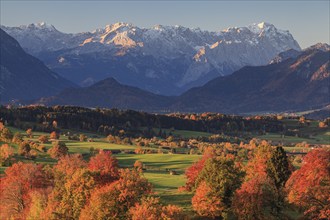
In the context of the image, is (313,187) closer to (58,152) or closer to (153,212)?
(153,212)

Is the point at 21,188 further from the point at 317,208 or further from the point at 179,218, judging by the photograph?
the point at 317,208

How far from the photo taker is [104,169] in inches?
4862

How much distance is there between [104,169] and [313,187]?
44681 mm

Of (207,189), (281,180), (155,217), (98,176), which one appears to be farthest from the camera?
(281,180)

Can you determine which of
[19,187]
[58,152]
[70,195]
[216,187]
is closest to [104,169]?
[70,195]

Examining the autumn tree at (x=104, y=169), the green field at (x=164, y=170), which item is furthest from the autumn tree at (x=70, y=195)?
the green field at (x=164, y=170)

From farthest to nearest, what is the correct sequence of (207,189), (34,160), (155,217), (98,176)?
(34,160)
(98,176)
(207,189)
(155,217)

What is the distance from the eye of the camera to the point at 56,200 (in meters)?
108

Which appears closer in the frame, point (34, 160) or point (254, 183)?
point (254, 183)

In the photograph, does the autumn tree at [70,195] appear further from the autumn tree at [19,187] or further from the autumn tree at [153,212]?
the autumn tree at [153,212]

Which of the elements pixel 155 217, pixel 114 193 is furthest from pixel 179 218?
pixel 114 193

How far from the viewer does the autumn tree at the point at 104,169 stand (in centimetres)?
11300

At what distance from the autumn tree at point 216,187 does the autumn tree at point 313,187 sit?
10.9 meters

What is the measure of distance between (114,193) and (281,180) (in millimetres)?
42347
